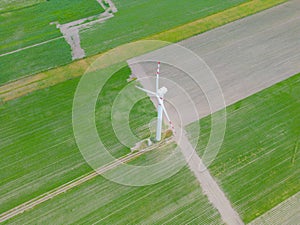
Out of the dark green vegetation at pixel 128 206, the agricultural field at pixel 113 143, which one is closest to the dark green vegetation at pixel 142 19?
the agricultural field at pixel 113 143

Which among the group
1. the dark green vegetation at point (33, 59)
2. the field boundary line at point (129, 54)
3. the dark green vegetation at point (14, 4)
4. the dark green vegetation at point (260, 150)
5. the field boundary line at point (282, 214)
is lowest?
the field boundary line at point (282, 214)

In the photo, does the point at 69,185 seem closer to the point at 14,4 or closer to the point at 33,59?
the point at 33,59

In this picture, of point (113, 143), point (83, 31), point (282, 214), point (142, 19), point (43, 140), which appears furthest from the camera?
point (142, 19)

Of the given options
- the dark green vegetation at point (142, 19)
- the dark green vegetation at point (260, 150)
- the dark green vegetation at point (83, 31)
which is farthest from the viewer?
the dark green vegetation at point (142, 19)

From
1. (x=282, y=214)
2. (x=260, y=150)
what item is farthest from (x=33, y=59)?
(x=282, y=214)

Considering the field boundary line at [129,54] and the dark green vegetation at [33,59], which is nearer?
the field boundary line at [129,54]

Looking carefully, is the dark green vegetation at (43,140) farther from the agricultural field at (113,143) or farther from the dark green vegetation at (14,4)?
the dark green vegetation at (14,4)

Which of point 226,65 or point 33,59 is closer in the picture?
point 226,65
